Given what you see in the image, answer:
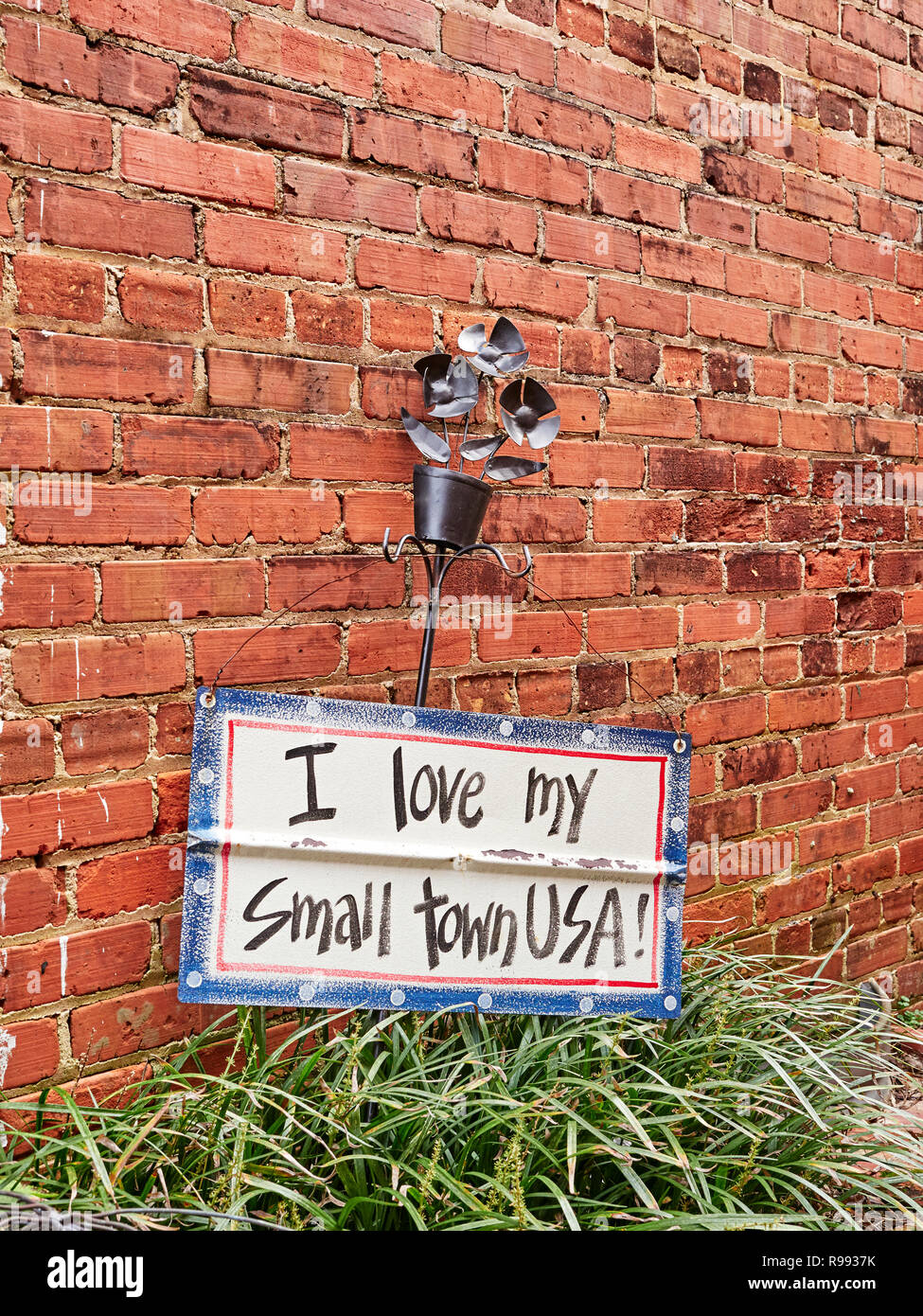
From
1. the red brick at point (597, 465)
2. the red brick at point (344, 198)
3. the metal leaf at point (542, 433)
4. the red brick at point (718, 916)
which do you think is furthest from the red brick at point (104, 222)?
the red brick at point (718, 916)

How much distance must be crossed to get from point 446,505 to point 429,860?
0.47 m

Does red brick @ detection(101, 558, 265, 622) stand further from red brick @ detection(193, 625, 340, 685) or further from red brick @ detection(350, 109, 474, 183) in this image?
red brick @ detection(350, 109, 474, 183)

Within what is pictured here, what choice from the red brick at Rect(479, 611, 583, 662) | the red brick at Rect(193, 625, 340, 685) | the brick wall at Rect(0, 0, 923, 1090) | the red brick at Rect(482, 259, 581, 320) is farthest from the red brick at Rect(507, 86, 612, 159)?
the red brick at Rect(193, 625, 340, 685)

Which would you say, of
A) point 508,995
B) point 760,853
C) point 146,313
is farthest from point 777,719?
point 146,313

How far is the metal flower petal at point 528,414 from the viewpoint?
1.49m

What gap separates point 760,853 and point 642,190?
130 centimetres

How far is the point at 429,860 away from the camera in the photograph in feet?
4.31

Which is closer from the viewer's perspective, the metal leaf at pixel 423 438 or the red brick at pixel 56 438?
the red brick at pixel 56 438

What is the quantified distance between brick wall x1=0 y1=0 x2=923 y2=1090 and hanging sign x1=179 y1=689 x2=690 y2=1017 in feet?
0.69

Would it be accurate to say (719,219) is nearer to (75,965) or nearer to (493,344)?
(493,344)

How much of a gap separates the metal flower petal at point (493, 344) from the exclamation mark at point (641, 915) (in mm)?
805

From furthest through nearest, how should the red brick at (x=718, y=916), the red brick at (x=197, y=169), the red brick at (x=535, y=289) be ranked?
the red brick at (x=718, y=916) → the red brick at (x=535, y=289) → the red brick at (x=197, y=169)

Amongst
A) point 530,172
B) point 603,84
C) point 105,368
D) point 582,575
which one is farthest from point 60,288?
point 603,84

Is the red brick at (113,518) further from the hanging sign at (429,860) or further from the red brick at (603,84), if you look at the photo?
the red brick at (603,84)
